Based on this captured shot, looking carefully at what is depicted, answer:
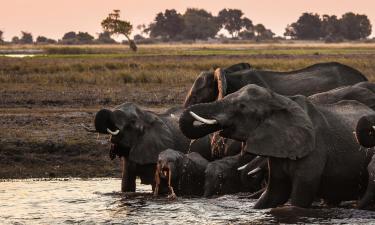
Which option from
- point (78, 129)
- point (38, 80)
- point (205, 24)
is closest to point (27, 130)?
point (78, 129)

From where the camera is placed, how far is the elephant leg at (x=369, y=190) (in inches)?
425

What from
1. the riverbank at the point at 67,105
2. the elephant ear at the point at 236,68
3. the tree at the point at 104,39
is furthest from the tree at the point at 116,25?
the elephant ear at the point at 236,68

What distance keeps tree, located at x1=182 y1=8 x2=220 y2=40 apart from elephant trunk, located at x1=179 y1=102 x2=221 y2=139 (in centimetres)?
15079

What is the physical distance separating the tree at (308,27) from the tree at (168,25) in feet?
62.4

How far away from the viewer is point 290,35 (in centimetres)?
17112

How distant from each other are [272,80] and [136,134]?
9.52 ft

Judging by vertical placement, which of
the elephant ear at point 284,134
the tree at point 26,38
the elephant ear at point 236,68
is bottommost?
the tree at point 26,38

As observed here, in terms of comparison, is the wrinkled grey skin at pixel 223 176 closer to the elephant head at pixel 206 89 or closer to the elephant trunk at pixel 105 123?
the elephant trunk at pixel 105 123

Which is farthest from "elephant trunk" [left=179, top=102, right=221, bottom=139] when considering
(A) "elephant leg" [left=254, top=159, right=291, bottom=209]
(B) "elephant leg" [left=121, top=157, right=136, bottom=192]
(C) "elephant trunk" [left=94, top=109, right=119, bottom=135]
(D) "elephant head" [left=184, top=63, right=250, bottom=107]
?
(D) "elephant head" [left=184, top=63, right=250, bottom=107]

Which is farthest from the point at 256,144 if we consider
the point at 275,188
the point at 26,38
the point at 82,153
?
the point at 26,38

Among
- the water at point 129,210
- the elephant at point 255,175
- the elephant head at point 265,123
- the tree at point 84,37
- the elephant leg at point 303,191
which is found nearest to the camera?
the elephant head at point 265,123

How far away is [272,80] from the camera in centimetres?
1549

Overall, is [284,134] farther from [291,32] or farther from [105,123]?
[291,32]

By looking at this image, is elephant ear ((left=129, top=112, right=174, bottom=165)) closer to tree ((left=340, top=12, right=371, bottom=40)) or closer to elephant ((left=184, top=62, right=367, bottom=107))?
elephant ((left=184, top=62, right=367, bottom=107))
